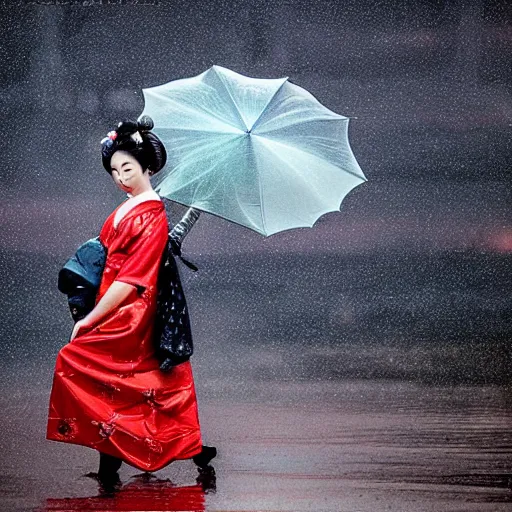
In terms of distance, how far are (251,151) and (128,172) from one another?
0.44 m

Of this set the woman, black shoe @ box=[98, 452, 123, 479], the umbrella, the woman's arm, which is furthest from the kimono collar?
black shoe @ box=[98, 452, 123, 479]

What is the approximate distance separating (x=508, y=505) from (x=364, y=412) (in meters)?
1.56

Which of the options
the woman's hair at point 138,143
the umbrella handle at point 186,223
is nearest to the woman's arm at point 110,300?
the umbrella handle at point 186,223

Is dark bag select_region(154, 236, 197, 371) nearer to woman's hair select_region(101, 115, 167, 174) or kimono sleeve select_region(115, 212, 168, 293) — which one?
kimono sleeve select_region(115, 212, 168, 293)

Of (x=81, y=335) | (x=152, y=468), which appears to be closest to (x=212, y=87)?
(x=81, y=335)

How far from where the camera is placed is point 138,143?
3.96 metres

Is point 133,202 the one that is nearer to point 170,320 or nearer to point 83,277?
point 83,277

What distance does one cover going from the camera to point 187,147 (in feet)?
13.6

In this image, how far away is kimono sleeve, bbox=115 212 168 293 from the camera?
12.5 feet

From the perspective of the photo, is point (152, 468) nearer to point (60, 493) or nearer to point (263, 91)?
point (60, 493)

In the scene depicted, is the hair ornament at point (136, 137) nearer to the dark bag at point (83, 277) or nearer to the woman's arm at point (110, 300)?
the dark bag at point (83, 277)

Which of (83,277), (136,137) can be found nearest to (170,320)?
(83,277)

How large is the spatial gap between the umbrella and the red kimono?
268mm

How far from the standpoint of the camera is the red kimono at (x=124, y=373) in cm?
380
